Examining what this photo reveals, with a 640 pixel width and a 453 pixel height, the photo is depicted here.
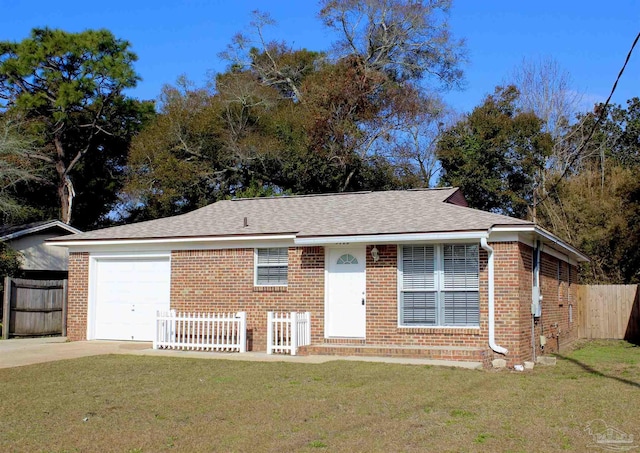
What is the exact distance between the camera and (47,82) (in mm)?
40250

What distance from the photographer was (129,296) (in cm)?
1872

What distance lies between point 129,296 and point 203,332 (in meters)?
3.41

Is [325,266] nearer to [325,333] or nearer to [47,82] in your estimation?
[325,333]

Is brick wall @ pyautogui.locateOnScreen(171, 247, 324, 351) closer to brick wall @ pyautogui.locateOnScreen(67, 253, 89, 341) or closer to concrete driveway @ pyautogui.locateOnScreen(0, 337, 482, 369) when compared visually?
concrete driveway @ pyautogui.locateOnScreen(0, 337, 482, 369)

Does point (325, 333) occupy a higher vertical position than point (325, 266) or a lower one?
lower

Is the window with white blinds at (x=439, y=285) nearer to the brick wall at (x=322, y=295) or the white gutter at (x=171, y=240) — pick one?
the brick wall at (x=322, y=295)

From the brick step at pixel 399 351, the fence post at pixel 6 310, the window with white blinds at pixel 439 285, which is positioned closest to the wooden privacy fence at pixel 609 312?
the window with white blinds at pixel 439 285

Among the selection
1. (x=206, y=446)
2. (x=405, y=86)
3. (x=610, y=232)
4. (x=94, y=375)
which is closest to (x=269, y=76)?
(x=405, y=86)

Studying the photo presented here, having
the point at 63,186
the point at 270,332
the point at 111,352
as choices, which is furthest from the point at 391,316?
the point at 63,186

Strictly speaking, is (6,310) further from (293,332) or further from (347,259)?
(347,259)

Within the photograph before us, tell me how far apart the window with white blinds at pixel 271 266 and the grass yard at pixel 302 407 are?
11.7 feet

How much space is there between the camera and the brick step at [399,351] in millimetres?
14211

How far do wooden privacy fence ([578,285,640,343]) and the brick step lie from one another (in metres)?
11.7

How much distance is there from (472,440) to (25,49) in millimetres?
38893
